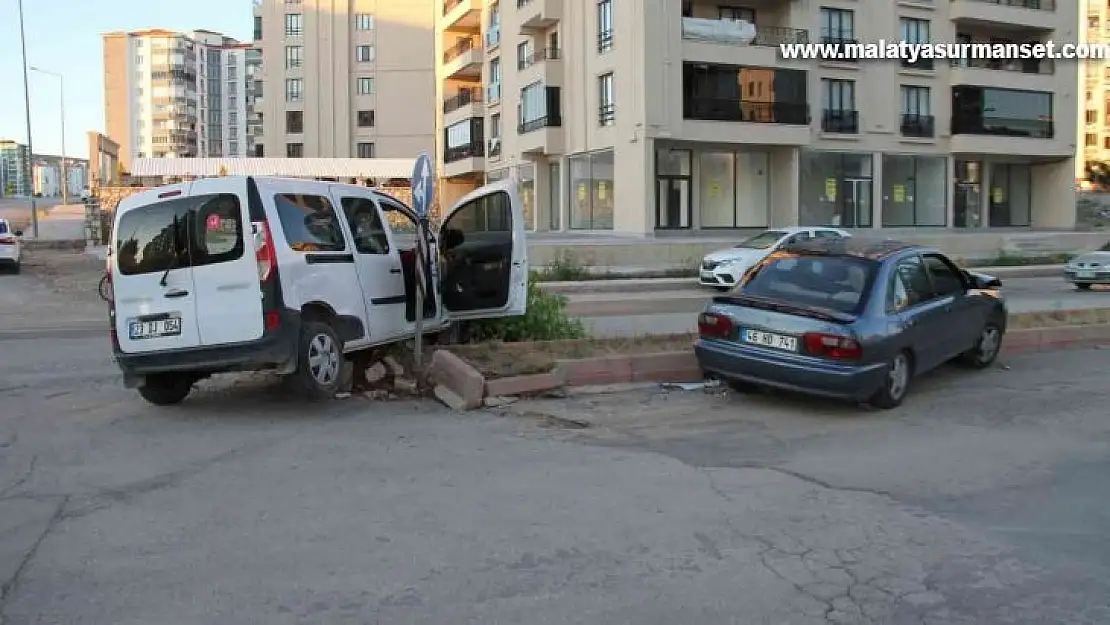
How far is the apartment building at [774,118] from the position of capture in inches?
1455

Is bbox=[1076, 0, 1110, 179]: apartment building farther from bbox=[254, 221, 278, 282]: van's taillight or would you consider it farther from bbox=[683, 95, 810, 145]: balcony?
bbox=[254, 221, 278, 282]: van's taillight

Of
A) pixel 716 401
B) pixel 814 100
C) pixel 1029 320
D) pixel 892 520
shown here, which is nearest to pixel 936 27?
pixel 814 100

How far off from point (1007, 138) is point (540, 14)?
21.8m

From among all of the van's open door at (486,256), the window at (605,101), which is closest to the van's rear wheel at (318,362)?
the van's open door at (486,256)

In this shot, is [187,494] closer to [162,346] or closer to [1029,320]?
[162,346]

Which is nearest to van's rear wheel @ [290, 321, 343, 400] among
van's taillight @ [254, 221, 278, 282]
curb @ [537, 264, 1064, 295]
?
van's taillight @ [254, 221, 278, 282]

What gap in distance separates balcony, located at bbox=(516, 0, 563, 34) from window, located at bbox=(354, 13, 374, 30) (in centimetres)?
3482

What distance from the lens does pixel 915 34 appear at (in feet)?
141

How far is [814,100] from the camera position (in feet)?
131

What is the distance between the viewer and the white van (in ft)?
25.9

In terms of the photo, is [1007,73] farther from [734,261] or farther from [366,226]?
[366,226]

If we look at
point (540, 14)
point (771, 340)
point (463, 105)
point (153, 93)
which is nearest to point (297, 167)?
point (463, 105)

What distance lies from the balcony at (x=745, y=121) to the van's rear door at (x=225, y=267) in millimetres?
30147

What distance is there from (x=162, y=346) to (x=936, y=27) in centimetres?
4260
